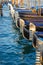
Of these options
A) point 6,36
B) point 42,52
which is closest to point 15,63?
point 42,52

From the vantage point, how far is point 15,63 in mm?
17391

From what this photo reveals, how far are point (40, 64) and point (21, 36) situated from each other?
12148 mm

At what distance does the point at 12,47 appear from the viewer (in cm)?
2231

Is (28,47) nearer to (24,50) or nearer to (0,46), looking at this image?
(24,50)

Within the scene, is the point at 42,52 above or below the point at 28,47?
above

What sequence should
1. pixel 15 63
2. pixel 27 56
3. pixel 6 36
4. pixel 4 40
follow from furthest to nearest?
pixel 6 36 < pixel 4 40 < pixel 27 56 < pixel 15 63

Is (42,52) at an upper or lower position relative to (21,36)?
upper

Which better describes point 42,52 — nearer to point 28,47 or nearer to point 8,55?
point 8,55

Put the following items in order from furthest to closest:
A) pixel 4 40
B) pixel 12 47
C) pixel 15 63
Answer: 1. pixel 4 40
2. pixel 12 47
3. pixel 15 63

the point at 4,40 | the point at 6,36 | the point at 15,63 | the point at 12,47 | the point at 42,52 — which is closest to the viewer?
the point at 42,52

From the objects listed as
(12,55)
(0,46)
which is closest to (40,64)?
(12,55)

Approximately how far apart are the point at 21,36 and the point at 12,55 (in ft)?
25.5

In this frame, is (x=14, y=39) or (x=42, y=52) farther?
(x=14, y=39)

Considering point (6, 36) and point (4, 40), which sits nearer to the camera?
point (4, 40)
